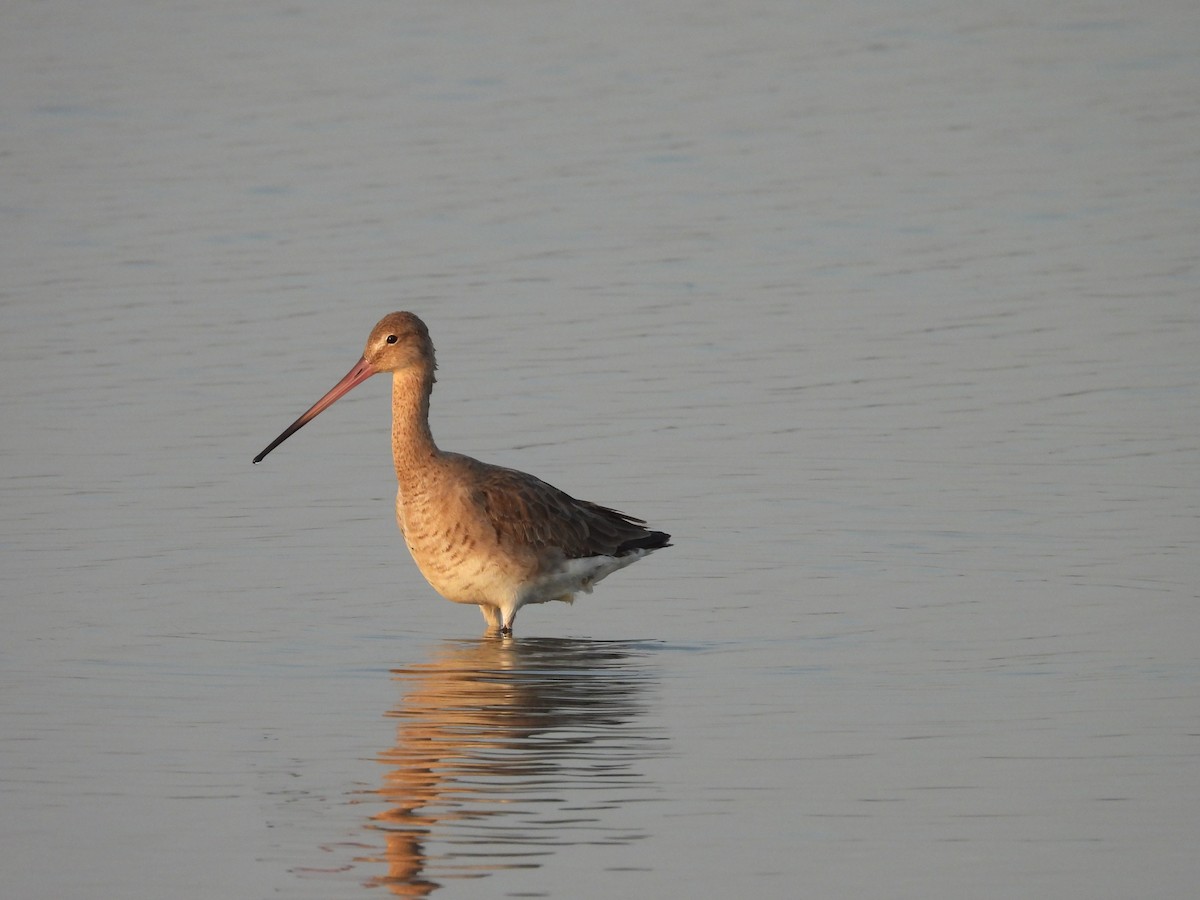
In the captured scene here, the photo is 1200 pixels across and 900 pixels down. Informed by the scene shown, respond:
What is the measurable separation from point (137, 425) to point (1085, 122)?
37.4ft

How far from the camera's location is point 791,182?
19891 millimetres

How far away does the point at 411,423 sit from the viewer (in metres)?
11.2

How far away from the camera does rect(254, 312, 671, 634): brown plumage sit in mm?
10719

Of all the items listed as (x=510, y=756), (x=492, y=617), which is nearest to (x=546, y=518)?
(x=492, y=617)

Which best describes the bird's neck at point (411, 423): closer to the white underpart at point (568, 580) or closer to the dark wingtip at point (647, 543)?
the white underpart at point (568, 580)

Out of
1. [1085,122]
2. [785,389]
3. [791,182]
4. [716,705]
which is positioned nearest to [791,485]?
[785,389]

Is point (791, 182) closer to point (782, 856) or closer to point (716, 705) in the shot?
point (716, 705)

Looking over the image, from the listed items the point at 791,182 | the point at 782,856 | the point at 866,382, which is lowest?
the point at 782,856

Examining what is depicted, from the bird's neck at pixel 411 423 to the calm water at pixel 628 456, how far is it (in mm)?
745

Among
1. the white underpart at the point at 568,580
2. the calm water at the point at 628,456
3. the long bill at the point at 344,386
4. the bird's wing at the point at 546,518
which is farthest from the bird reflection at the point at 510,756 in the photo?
the long bill at the point at 344,386

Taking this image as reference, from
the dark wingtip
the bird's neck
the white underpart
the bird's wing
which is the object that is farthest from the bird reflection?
the bird's neck

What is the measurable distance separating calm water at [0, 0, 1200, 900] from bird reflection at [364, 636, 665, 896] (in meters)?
0.03

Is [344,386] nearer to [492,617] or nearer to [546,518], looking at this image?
[546,518]

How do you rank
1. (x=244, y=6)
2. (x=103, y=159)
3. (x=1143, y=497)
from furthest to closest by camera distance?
1. (x=244, y=6)
2. (x=103, y=159)
3. (x=1143, y=497)
